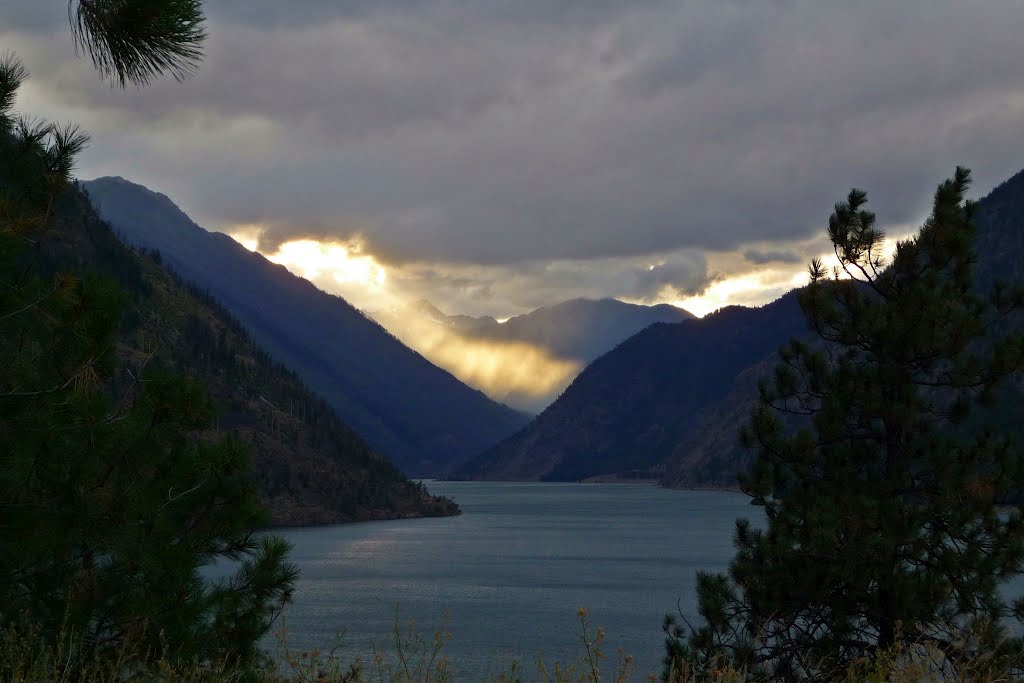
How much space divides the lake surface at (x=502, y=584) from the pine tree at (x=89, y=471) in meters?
8.34

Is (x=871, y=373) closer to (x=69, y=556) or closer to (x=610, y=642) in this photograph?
(x=69, y=556)

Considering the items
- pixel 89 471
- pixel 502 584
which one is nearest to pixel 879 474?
pixel 89 471

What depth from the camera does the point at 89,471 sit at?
43.9 ft

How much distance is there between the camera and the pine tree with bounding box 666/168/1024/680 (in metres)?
21.7

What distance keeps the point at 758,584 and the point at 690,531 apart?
143295 mm

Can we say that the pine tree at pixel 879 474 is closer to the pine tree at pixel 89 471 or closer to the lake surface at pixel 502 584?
the lake surface at pixel 502 584

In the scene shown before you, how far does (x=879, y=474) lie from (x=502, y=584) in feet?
253

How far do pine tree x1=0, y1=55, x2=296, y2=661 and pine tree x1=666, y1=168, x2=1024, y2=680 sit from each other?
36.3ft

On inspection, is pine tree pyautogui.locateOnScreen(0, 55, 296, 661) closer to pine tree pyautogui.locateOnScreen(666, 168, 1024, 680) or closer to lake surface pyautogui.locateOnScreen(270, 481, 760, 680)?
lake surface pyautogui.locateOnScreen(270, 481, 760, 680)

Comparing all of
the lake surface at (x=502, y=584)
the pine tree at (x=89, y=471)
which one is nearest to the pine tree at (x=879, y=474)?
the lake surface at (x=502, y=584)

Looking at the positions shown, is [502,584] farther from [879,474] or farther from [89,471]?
[89,471]

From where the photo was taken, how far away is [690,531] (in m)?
162

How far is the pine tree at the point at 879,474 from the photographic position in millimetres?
21672

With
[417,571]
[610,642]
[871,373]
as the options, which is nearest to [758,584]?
[871,373]
